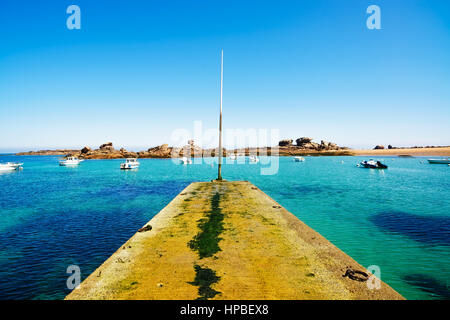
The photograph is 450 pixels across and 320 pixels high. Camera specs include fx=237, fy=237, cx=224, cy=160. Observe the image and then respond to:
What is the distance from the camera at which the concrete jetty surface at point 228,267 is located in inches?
205

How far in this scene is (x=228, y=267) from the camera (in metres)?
6.47

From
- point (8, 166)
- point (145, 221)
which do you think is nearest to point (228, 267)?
point (145, 221)

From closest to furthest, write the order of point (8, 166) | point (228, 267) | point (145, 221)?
point (228, 267) → point (145, 221) → point (8, 166)

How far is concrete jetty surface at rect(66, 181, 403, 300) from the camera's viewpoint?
5198 mm

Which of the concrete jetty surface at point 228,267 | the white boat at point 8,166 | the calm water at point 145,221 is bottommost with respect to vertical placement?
the calm water at point 145,221

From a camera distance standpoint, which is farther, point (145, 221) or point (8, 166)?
point (8, 166)

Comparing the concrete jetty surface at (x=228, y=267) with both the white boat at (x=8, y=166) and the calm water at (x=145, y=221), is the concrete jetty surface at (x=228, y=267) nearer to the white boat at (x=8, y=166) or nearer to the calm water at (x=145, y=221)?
the calm water at (x=145, y=221)

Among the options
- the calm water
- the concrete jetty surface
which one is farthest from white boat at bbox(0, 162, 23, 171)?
the concrete jetty surface

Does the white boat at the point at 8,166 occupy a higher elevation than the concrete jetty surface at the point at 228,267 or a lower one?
lower

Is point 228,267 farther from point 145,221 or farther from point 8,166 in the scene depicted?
point 8,166

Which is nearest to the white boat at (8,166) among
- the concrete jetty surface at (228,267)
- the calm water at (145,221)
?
the calm water at (145,221)

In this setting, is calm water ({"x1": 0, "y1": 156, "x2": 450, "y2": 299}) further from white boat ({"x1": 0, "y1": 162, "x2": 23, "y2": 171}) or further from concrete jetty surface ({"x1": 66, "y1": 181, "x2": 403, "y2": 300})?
white boat ({"x1": 0, "y1": 162, "x2": 23, "y2": 171})

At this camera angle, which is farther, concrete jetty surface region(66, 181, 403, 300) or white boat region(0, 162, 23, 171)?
white boat region(0, 162, 23, 171)
